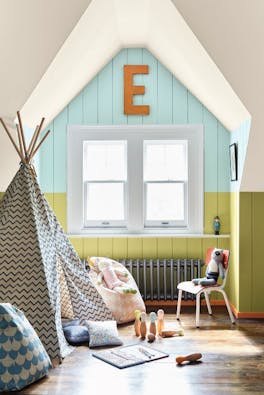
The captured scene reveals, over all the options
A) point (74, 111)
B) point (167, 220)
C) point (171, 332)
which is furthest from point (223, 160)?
point (171, 332)

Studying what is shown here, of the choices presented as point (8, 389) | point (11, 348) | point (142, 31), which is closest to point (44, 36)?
point (142, 31)

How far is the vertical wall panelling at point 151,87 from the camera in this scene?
18.2ft

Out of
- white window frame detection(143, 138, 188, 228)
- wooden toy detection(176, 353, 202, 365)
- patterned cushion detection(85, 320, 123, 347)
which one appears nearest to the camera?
wooden toy detection(176, 353, 202, 365)

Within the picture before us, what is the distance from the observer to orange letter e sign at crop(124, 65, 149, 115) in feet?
18.1

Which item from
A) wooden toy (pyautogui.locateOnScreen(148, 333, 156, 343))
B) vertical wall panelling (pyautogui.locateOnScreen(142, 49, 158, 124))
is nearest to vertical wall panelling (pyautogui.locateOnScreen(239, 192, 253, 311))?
wooden toy (pyautogui.locateOnScreen(148, 333, 156, 343))

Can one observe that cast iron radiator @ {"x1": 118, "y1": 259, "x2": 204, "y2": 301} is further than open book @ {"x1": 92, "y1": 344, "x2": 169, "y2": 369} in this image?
Yes

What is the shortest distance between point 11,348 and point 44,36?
239cm

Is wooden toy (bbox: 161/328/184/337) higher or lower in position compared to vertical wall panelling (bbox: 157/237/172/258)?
lower

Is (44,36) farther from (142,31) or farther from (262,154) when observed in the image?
(262,154)

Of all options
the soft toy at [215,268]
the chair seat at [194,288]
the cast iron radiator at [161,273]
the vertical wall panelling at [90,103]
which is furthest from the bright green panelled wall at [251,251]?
the vertical wall panelling at [90,103]

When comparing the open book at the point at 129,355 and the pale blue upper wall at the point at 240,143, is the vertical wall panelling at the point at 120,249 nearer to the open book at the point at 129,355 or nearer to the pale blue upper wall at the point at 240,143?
the pale blue upper wall at the point at 240,143

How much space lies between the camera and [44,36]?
156 inches

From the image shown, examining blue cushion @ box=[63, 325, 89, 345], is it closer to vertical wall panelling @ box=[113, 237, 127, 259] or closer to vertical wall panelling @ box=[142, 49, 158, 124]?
vertical wall panelling @ box=[113, 237, 127, 259]

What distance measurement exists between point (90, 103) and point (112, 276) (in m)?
1.95
